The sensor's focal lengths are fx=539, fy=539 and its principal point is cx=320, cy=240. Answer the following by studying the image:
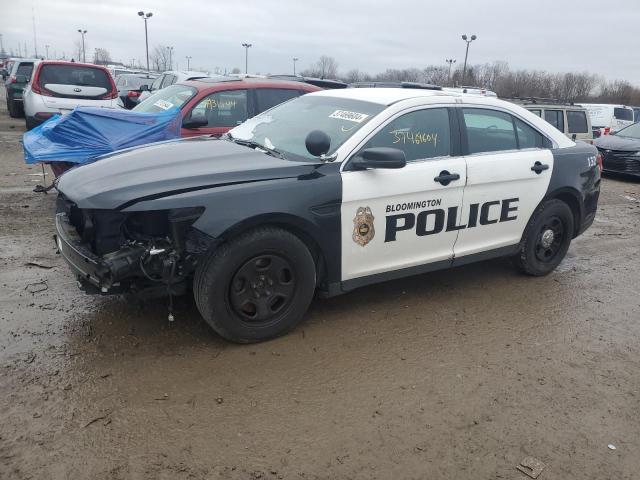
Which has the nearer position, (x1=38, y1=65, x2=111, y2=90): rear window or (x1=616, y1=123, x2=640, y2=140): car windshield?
(x1=38, y1=65, x2=111, y2=90): rear window

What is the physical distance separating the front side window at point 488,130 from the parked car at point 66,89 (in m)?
7.96

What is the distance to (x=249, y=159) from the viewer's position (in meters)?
3.86

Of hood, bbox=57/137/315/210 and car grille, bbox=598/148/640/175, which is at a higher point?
hood, bbox=57/137/315/210

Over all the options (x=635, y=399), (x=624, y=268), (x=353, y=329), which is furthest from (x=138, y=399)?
(x=624, y=268)

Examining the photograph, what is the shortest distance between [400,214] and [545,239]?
2.01m

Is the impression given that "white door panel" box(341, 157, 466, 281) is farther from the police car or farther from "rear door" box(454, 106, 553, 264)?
"rear door" box(454, 106, 553, 264)

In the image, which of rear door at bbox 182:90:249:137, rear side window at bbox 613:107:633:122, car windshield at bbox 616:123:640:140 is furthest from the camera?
rear side window at bbox 613:107:633:122

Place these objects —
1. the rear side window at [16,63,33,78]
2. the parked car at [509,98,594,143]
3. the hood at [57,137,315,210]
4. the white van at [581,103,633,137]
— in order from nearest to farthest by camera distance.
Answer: the hood at [57,137,315,210], the parked car at [509,98,594,143], the rear side window at [16,63,33,78], the white van at [581,103,633,137]

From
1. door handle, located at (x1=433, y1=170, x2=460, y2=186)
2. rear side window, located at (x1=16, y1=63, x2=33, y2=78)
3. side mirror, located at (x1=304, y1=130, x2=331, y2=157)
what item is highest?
rear side window, located at (x1=16, y1=63, x2=33, y2=78)

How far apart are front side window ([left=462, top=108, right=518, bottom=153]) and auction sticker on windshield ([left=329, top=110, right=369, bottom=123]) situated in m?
0.96

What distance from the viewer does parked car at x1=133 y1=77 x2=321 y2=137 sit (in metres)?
6.80

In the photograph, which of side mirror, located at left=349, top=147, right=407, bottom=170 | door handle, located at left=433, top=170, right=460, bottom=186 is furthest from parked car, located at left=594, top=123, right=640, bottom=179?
side mirror, located at left=349, top=147, right=407, bottom=170

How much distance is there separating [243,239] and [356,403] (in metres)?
1.24

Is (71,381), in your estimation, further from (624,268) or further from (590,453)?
(624,268)
